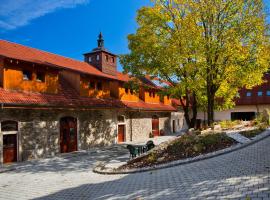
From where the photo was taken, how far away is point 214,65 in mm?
18641

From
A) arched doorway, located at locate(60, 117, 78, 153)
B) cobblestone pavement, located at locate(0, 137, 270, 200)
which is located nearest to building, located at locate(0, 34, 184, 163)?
arched doorway, located at locate(60, 117, 78, 153)

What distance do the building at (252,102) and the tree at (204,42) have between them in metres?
17.8

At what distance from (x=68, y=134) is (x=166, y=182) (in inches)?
480

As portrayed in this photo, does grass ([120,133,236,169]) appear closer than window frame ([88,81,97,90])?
Yes

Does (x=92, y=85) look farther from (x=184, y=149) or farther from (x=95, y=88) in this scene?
(x=184, y=149)

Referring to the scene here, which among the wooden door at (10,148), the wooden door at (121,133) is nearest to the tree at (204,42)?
the wooden door at (121,133)

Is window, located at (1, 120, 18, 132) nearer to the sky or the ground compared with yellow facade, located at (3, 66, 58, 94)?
nearer to the ground

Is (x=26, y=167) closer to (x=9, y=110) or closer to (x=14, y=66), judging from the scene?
(x=9, y=110)

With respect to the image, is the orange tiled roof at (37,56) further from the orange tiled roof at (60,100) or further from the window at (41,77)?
the orange tiled roof at (60,100)

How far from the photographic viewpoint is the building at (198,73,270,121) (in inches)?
1398

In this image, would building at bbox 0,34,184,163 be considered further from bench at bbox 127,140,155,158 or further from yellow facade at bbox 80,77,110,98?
bench at bbox 127,140,155,158

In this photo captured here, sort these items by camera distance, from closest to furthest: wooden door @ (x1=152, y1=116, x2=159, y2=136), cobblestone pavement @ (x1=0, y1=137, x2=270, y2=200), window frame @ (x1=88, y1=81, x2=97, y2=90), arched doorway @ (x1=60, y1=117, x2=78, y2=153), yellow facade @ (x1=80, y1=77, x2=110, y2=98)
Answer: cobblestone pavement @ (x1=0, y1=137, x2=270, y2=200)
arched doorway @ (x1=60, y1=117, x2=78, y2=153)
yellow facade @ (x1=80, y1=77, x2=110, y2=98)
window frame @ (x1=88, y1=81, x2=97, y2=90)
wooden door @ (x1=152, y1=116, x2=159, y2=136)

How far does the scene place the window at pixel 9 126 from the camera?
50.6 ft

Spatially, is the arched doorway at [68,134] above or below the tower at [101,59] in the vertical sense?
below
